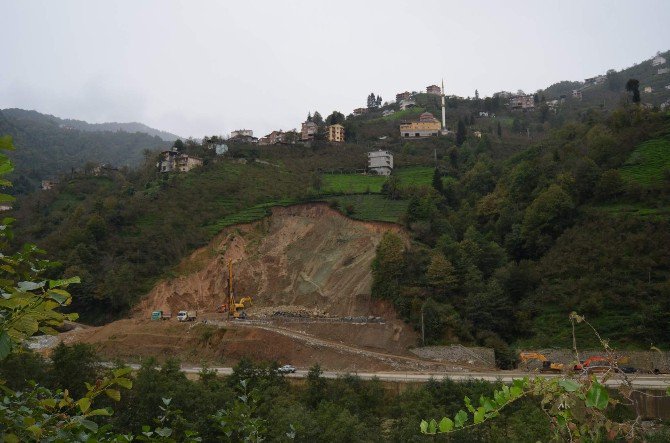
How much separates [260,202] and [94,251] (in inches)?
624

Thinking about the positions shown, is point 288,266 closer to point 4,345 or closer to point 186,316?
point 186,316

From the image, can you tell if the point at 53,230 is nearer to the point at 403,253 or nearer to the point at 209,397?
the point at 403,253

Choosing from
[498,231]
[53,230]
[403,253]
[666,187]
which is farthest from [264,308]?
[666,187]

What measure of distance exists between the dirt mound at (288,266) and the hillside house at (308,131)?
25.6 m

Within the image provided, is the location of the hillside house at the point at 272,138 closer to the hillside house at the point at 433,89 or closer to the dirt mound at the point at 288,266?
the dirt mound at the point at 288,266

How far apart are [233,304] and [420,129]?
4395 centimetres

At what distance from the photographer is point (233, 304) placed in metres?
37.8

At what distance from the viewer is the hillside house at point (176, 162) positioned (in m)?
56.7

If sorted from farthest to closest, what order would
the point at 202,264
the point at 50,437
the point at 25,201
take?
the point at 25,201
the point at 202,264
the point at 50,437

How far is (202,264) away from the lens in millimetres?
41281

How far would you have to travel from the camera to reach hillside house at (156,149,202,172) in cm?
5669

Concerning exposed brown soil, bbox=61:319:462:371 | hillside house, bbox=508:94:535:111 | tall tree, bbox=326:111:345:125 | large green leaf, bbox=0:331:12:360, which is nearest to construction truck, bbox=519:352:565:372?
exposed brown soil, bbox=61:319:462:371

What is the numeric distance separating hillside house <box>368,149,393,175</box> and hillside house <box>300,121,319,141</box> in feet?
48.6

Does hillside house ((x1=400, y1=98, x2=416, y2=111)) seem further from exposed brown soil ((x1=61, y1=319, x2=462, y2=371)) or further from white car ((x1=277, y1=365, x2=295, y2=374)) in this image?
white car ((x1=277, y1=365, x2=295, y2=374))
